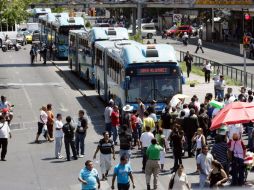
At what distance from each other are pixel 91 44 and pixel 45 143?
50.0ft

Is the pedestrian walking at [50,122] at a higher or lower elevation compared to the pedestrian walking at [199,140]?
lower

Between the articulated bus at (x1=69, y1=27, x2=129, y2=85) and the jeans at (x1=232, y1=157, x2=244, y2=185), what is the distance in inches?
772

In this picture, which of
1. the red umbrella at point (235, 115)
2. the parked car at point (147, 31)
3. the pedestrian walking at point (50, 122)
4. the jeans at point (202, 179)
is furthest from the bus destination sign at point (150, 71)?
the parked car at point (147, 31)

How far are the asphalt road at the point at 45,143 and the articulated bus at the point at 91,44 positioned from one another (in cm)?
119

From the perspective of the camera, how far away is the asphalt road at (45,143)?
819 inches

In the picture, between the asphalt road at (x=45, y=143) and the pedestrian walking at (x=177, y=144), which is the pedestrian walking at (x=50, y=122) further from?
the pedestrian walking at (x=177, y=144)

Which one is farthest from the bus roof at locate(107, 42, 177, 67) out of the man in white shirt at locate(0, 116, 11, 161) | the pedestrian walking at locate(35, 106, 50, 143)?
the man in white shirt at locate(0, 116, 11, 161)

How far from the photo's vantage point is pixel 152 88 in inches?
1108

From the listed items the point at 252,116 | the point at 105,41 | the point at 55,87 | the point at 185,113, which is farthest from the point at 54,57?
the point at 252,116

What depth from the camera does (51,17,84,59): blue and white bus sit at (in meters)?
57.8

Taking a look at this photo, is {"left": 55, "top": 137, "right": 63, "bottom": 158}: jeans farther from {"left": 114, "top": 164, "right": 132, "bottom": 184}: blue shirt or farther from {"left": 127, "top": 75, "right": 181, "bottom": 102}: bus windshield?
{"left": 114, "top": 164, "right": 132, "bottom": 184}: blue shirt

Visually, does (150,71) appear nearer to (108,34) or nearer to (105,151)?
(105,151)

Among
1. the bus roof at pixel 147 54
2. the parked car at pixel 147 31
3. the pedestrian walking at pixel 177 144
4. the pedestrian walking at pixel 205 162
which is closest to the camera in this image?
the pedestrian walking at pixel 205 162

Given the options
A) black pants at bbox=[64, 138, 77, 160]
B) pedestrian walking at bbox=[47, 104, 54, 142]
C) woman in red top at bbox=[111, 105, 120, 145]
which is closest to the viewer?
black pants at bbox=[64, 138, 77, 160]
